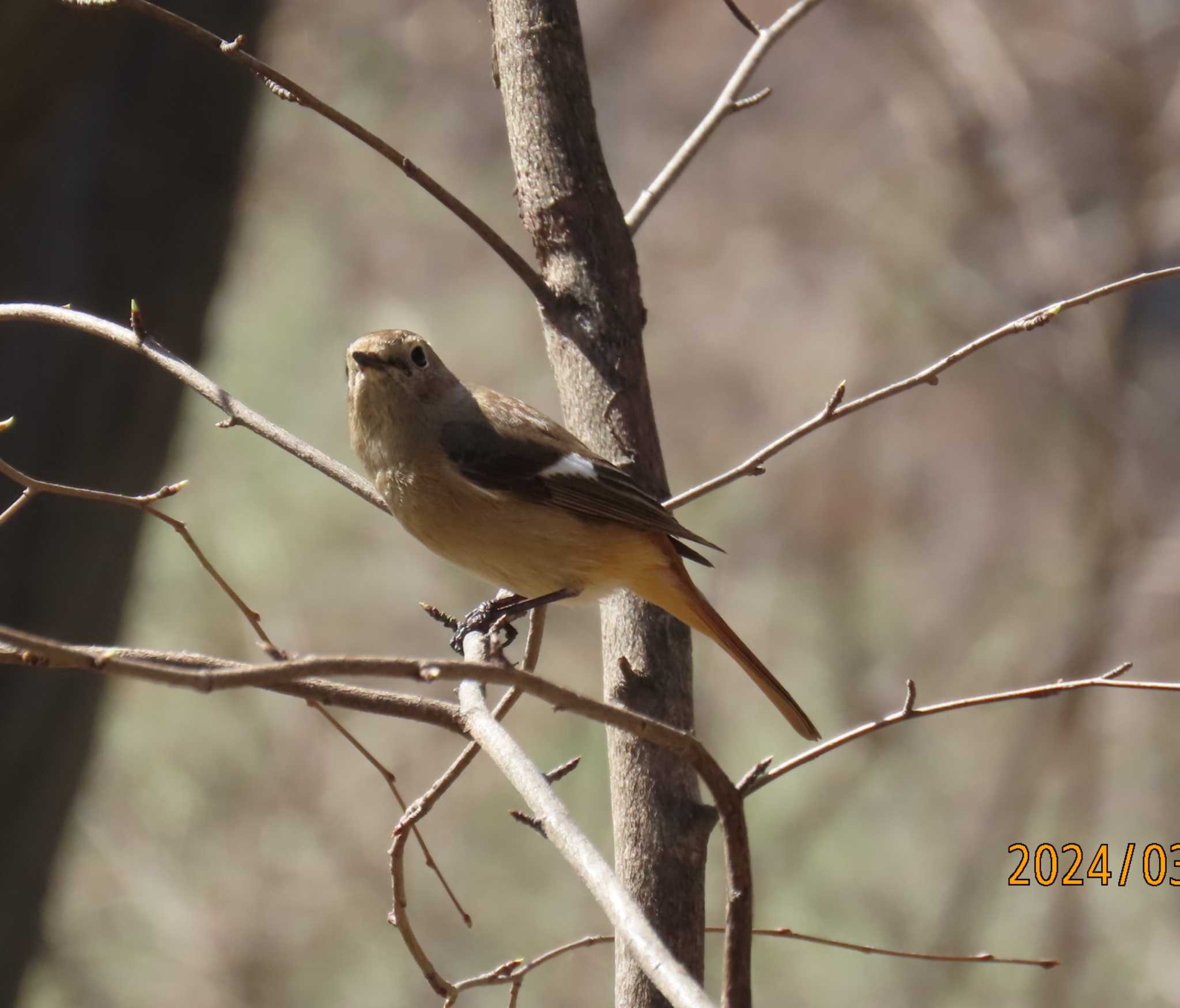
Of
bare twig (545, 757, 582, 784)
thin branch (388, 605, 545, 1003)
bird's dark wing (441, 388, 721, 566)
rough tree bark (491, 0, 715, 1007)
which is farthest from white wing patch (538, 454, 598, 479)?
bare twig (545, 757, 582, 784)

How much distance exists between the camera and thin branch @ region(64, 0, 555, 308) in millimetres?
1822

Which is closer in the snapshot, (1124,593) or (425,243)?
(1124,593)

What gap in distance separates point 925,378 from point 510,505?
39.4 inches

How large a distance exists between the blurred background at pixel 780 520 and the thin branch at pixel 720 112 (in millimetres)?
4450

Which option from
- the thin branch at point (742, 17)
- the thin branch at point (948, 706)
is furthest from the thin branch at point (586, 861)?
the thin branch at point (742, 17)

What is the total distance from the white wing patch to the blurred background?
13.2 ft

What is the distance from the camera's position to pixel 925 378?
2047 millimetres

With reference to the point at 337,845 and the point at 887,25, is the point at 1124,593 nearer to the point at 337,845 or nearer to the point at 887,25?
the point at 887,25

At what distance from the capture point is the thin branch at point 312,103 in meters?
1.82

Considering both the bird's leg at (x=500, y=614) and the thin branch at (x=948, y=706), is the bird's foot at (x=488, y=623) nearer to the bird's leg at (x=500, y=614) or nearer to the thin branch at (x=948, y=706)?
the bird's leg at (x=500, y=614)

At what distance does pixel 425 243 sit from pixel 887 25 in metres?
3.36

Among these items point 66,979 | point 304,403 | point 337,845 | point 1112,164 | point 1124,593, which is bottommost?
point 66,979

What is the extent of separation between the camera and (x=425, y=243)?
846 centimetres

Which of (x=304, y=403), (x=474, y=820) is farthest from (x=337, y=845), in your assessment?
(x=304, y=403)
